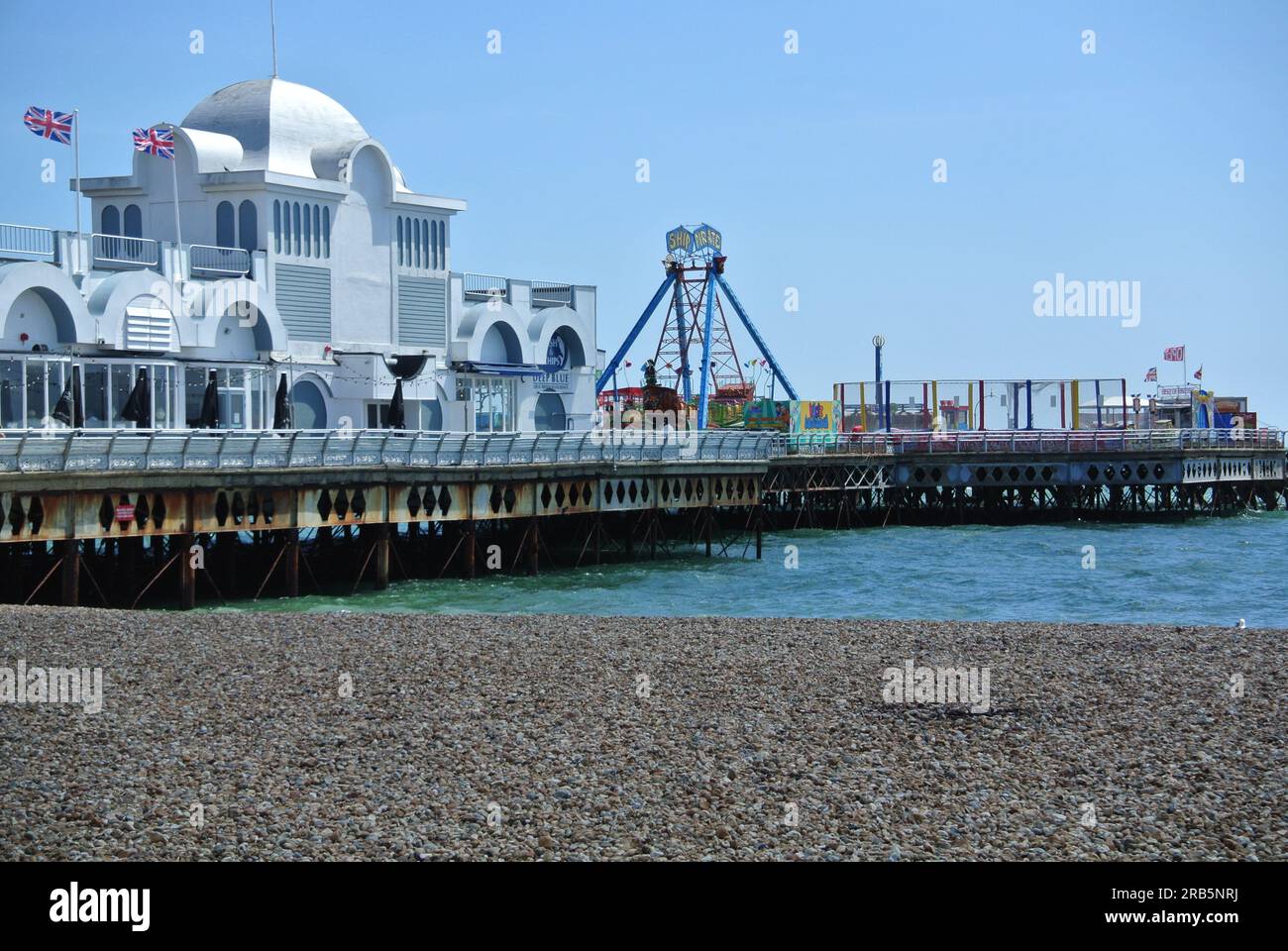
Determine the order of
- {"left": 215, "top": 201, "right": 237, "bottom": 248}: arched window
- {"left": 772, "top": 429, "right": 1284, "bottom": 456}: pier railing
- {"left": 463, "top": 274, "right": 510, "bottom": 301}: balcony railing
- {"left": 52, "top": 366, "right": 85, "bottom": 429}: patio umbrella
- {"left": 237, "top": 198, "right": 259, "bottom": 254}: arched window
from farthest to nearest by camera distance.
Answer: {"left": 772, "top": 429, "right": 1284, "bottom": 456}: pier railing < {"left": 463, "top": 274, "right": 510, "bottom": 301}: balcony railing < {"left": 215, "top": 201, "right": 237, "bottom": 248}: arched window < {"left": 237, "top": 198, "right": 259, "bottom": 254}: arched window < {"left": 52, "top": 366, "right": 85, "bottom": 429}: patio umbrella

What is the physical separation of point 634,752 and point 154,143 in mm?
29356

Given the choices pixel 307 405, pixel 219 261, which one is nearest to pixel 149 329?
pixel 219 261

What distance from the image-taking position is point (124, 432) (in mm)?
30391

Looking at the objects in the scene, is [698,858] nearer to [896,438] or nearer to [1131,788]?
[1131,788]

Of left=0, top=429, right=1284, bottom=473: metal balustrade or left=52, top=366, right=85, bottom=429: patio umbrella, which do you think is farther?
left=52, top=366, right=85, bottom=429: patio umbrella

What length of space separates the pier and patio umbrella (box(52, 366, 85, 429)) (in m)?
2.43

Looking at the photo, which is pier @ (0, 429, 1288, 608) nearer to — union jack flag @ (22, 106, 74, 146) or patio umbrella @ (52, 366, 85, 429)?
patio umbrella @ (52, 366, 85, 429)

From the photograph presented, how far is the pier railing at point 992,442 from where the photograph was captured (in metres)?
68.7

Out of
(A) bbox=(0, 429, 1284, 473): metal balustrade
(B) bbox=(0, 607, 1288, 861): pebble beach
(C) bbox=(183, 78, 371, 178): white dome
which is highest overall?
(C) bbox=(183, 78, 371, 178): white dome

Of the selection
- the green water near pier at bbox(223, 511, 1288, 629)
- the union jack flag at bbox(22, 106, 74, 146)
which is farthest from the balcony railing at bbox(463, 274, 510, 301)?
the union jack flag at bbox(22, 106, 74, 146)

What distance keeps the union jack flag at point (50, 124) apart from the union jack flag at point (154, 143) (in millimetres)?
3064

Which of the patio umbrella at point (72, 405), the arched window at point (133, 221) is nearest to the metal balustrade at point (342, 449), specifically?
the patio umbrella at point (72, 405)

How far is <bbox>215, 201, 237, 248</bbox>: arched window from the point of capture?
4647 centimetres
